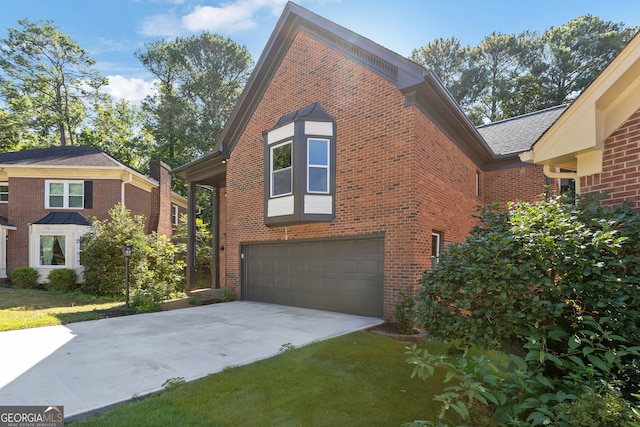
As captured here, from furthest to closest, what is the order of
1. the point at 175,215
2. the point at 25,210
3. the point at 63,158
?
the point at 175,215
the point at 63,158
the point at 25,210

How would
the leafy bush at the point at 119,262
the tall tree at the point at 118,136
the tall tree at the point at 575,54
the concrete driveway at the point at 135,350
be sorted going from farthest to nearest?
the tall tree at the point at 118,136 < the tall tree at the point at 575,54 < the leafy bush at the point at 119,262 < the concrete driveway at the point at 135,350

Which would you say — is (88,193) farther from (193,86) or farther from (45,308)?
(193,86)

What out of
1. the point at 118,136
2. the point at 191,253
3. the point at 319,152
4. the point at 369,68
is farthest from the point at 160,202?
the point at 118,136

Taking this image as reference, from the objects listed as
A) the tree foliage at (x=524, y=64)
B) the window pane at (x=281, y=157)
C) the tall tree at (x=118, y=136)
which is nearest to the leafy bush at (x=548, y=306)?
the window pane at (x=281, y=157)

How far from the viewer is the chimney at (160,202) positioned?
67.3 ft

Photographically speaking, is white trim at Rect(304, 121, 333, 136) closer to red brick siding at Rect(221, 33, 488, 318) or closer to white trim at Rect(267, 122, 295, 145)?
red brick siding at Rect(221, 33, 488, 318)

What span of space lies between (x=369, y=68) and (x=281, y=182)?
13.5 ft

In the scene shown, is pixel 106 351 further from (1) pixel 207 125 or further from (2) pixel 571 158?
(1) pixel 207 125

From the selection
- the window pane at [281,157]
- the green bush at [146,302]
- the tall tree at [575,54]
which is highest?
the tall tree at [575,54]

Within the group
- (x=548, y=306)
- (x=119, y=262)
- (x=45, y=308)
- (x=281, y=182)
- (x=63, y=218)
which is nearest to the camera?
(x=548, y=306)

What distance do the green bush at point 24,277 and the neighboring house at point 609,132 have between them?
21.1 meters

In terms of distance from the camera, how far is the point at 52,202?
1734 centimetres

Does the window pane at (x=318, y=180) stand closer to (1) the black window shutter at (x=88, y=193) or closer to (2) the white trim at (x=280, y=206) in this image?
(2) the white trim at (x=280, y=206)

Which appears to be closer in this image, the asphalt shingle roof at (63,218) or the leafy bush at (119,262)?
the leafy bush at (119,262)
